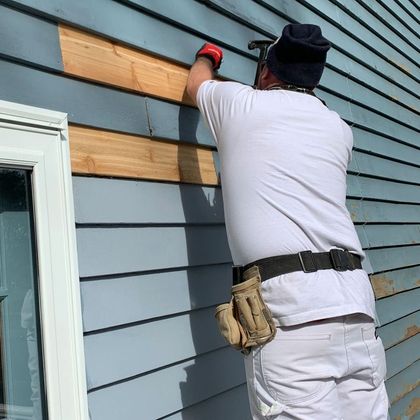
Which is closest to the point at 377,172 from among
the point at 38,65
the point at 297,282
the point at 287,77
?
the point at 287,77

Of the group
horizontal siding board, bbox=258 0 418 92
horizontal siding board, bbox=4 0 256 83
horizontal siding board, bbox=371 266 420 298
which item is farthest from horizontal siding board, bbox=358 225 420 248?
horizontal siding board, bbox=4 0 256 83

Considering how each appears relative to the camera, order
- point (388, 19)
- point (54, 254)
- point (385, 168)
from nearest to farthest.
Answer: point (54, 254), point (385, 168), point (388, 19)

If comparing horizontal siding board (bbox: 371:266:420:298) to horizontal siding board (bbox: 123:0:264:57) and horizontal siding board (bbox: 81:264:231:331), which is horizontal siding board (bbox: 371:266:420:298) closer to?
horizontal siding board (bbox: 81:264:231:331)

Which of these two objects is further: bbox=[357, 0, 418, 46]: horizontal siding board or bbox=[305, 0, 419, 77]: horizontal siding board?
bbox=[357, 0, 418, 46]: horizontal siding board

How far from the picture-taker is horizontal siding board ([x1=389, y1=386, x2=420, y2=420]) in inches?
162

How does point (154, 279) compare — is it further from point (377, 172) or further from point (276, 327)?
point (377, 172)

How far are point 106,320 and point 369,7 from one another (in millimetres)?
3780

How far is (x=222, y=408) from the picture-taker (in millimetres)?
2512

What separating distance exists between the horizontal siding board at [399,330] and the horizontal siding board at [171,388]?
1848 mm

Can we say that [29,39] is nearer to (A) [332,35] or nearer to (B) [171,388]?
(B) [171,388]

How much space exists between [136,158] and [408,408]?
127 inches

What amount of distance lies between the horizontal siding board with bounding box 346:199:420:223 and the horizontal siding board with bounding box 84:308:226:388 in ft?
5.76

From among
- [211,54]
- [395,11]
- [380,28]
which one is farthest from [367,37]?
[211,54]

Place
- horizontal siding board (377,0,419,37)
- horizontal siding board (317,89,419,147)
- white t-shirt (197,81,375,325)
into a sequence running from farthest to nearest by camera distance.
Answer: horizontal siding board (377,0,419,37) → horizontal siding board (317,89,419,147) → white t-shirt (197,81,375,325)
